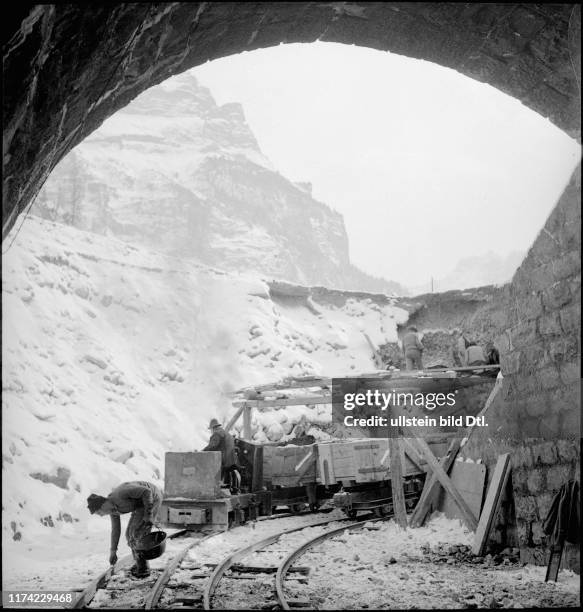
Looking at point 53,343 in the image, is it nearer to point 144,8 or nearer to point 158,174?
point 144,8

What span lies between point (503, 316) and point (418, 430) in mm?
4611

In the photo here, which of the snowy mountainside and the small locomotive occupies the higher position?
the snowy mountainside

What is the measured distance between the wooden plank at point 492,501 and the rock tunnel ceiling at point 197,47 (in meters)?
3.91

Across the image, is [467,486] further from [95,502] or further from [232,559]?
[95,502]

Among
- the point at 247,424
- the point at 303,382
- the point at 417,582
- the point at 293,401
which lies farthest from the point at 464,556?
the point at 247,424

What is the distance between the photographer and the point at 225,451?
1037cm

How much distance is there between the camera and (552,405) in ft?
17.6

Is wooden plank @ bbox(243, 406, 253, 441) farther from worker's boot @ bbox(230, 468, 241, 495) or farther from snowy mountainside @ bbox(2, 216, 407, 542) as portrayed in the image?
worker's boot @ bbox(230, 468, 241, 495)

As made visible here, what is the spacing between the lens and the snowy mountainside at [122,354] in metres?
11.3

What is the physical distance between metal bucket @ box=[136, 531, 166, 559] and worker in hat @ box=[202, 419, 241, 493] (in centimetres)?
373

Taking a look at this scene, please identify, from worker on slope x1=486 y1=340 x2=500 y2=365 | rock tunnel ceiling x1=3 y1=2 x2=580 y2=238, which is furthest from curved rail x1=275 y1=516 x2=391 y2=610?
rock tunnel ceiling x1=3 y1=2 x2=580 y2=238

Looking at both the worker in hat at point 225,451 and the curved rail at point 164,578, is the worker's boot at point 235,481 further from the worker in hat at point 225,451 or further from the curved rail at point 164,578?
the curved rail at point 164,578

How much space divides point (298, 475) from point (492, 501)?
6088 mm

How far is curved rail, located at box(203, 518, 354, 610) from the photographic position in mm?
5496
